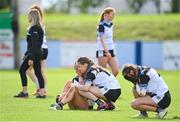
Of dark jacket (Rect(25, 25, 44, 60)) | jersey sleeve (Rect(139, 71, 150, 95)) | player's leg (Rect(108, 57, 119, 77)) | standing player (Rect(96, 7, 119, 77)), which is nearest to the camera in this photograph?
jersey sleeve (Rect(139, 71, 150, 95))

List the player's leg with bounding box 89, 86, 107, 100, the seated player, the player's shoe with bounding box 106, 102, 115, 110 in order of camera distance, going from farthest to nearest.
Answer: the player's shoe with bounding box 106, 102, 115, 110 < the player's leg with bounding box 89, 86, 107, 100 < the seated player

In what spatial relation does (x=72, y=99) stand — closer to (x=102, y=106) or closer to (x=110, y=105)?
(x=102, y=106)

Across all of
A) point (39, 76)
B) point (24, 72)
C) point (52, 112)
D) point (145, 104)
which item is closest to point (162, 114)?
→ point (145, 104)

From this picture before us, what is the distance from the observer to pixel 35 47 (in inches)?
682

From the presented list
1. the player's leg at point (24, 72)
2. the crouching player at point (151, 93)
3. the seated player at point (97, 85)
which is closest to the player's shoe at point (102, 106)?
the seated player at point (97, 85)

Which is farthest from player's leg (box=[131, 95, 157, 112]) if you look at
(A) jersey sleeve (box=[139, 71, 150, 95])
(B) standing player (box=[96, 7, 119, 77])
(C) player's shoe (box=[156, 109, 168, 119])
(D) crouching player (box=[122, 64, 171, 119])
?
(B) standing player (box=[96, 7, 119, 77])

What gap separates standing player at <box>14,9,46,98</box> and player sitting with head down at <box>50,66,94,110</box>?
2820 millimetres

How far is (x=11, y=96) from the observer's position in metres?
18.2

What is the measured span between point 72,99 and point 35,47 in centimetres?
311

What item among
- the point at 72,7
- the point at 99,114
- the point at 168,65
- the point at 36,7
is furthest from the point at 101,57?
the point at 72,7

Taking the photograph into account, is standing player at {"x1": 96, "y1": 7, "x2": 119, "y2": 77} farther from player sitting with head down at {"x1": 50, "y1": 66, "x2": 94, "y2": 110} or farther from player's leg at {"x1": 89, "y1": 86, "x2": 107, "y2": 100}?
player's leg at {"x1": 89, "y1": 86, "x2": 107, "y2": 100}

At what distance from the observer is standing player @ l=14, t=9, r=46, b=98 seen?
1728cm

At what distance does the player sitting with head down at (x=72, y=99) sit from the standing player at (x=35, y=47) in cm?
282

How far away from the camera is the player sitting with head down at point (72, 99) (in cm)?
1434
